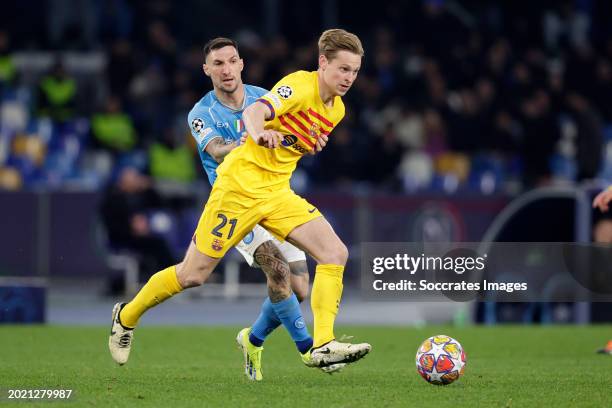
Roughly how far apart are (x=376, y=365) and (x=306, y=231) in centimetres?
192

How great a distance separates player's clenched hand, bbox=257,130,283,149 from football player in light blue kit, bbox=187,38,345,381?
629 mm

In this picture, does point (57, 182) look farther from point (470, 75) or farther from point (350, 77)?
point (350, 77)

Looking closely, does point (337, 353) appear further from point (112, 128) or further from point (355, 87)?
point (355, 87)

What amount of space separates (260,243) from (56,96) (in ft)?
38.9

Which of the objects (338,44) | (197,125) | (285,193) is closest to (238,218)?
(285,193)

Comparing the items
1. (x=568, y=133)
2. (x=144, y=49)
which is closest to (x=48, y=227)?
(x=144, y=49)

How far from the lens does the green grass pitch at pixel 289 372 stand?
7312mm

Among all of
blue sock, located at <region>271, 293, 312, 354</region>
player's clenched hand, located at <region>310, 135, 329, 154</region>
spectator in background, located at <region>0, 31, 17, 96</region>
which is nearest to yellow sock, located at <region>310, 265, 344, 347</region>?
blue sock, located at <region>271, 293, 312, 354</region>

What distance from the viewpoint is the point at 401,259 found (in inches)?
556

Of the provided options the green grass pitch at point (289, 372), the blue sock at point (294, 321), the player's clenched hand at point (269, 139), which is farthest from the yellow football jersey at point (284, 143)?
the green grass pitch at point (289, 372)

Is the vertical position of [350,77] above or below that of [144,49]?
below

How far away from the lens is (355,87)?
69.6 ft

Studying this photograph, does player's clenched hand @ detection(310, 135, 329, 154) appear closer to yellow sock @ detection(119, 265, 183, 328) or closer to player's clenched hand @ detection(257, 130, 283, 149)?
player's clenched hand @ detection(257, 130, 283, 149)

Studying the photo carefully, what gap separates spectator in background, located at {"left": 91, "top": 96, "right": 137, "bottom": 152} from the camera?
64.1 feet
